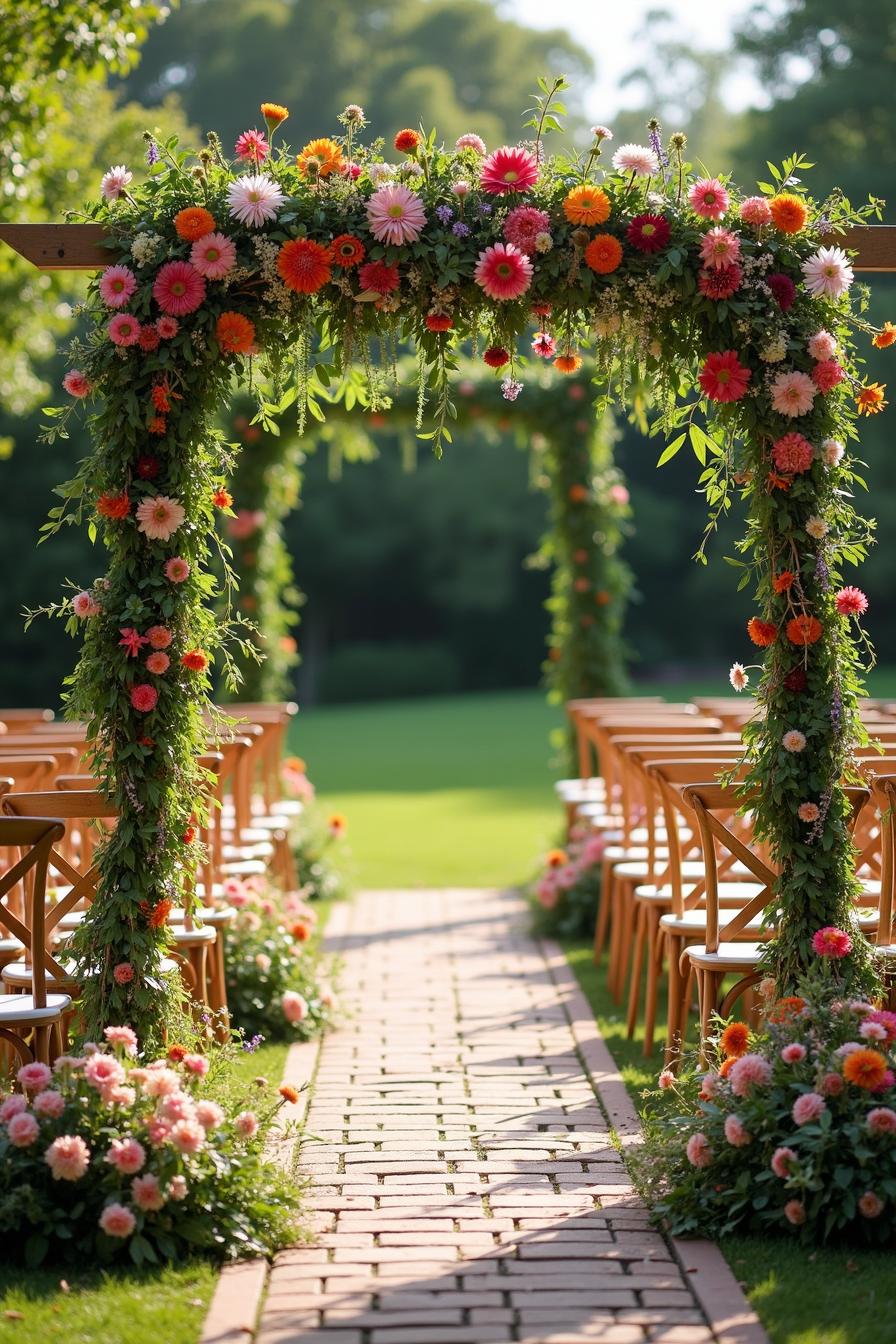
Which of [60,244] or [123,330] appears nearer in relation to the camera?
[123,330]

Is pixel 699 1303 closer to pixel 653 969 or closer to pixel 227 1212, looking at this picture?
pixel 227 1212

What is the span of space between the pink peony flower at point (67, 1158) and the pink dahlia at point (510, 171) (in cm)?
322

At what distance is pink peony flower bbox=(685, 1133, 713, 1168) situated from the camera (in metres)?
4.69

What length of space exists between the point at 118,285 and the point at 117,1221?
9.33 feet

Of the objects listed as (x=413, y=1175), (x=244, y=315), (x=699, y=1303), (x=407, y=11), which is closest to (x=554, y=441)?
(x=244, y=315)

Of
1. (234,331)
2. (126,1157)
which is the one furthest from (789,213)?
(126,1157)

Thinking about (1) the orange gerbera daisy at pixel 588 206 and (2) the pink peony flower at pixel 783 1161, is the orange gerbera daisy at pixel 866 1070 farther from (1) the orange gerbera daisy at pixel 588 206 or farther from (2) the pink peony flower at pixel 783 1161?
(1) the orange gerbera daisy at pixel 588 206

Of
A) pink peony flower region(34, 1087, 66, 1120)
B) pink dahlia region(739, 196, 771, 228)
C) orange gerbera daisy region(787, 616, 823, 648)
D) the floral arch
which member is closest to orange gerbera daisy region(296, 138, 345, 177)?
the floral arch

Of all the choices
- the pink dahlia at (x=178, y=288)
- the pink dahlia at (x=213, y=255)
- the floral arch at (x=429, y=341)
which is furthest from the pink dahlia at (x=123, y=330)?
the pink dahlia at (x=213, y=255)

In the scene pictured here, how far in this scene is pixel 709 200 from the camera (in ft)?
17.2

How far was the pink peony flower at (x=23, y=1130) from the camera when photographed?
4.45 meters

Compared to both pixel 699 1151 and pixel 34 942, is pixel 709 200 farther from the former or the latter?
pixel 34 942

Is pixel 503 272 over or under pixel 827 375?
over

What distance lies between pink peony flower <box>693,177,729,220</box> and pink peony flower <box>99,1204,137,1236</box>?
3.52 meters
